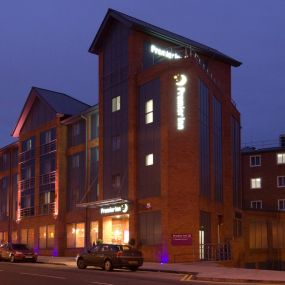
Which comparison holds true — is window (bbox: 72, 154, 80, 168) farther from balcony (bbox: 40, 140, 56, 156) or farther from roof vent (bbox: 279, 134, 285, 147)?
roof vent (bbox: 279, 134, 285, 147)

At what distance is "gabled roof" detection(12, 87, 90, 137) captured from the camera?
55469 mm

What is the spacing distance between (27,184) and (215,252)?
24724 millimetres

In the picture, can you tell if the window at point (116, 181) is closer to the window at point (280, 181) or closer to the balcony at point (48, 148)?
the balcony at point (48, 148)

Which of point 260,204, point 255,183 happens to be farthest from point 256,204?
point 255,183

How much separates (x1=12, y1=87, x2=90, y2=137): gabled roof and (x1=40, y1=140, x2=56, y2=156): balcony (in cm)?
281

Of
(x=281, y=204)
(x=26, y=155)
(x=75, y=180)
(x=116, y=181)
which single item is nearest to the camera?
(x=116, y=181)

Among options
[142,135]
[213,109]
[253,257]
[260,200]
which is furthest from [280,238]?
[142,135]

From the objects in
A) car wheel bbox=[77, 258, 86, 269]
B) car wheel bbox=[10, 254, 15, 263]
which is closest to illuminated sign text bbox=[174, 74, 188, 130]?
car wheel bbox=[77, 258, 86, 269]

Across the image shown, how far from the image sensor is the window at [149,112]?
42.1 m

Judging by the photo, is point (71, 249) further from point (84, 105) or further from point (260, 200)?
point (260, 200)

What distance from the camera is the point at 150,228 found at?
40656 millimetres

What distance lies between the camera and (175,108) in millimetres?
40625

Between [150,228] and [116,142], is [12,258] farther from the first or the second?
[116,142]

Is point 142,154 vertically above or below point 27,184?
above
